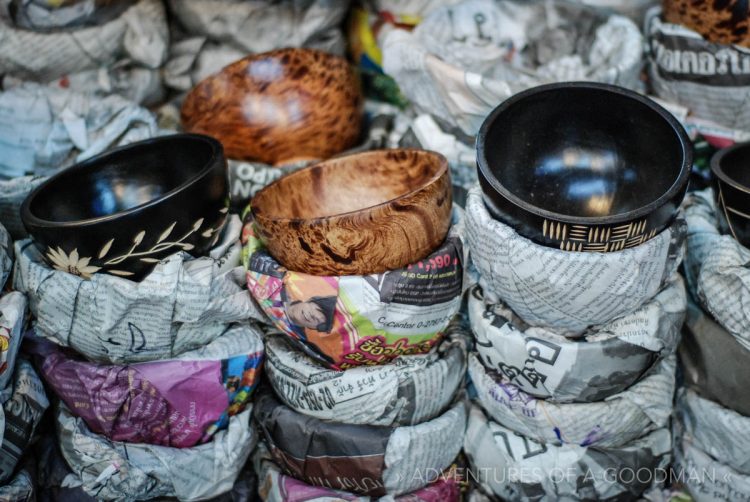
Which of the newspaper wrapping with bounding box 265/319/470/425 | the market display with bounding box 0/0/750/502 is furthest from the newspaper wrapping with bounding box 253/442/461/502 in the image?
the newspaper wrapping with bounding box 265/319/470/425

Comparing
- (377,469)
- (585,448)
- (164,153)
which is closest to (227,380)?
(377,469)

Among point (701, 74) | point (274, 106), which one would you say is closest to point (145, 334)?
point (274, 106)

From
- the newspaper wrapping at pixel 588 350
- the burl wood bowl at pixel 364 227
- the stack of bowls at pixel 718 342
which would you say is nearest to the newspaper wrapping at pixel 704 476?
the stack of bowls at pixel 718 342

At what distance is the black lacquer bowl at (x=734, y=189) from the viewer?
3.26ft

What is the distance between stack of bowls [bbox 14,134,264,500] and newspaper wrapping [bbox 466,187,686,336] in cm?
39

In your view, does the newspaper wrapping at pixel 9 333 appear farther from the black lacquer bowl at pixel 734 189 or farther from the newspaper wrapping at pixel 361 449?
the black lacquer bowl at pixel 734 189

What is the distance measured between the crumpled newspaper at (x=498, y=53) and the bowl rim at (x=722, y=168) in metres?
0.22

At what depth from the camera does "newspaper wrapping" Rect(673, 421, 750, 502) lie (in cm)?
107

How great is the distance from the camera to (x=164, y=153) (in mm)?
1210

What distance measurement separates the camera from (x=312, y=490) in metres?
1.12

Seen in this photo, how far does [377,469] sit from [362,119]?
2.33ft

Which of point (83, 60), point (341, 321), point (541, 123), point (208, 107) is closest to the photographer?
point (341, 321)

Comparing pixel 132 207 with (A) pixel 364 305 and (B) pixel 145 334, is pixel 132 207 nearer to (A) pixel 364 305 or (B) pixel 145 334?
(B) pixel 145 334

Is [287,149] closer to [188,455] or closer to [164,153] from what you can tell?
[164,153]
